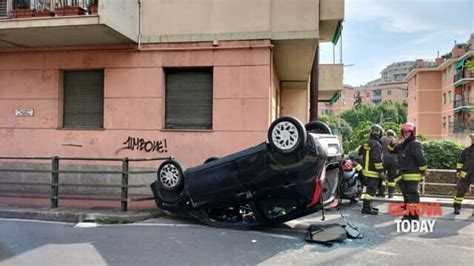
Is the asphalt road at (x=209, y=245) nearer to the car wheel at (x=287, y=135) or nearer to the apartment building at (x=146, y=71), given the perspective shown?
the car wheel at (x=287, y=135)

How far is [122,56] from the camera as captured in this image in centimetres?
962

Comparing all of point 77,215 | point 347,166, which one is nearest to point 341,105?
point 347,166

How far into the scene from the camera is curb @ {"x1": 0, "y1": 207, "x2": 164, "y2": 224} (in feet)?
23.1

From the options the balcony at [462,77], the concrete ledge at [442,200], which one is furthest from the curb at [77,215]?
the balcony at [462,77]

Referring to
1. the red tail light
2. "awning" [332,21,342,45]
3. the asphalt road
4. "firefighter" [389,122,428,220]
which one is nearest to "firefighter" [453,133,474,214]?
the asphalt road

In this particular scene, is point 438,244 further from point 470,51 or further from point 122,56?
point 470,51

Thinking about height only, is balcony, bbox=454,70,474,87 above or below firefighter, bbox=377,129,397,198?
above

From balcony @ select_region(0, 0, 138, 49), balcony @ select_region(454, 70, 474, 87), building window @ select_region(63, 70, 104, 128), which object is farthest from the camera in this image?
balcony @ select_region(454, 70, 474, 87)

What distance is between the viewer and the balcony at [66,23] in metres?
8.32

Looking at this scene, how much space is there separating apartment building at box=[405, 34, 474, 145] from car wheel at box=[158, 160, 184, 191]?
4960cm

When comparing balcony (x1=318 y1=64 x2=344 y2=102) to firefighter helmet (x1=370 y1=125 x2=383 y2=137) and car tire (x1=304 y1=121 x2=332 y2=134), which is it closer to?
firefighter helmet (x1=370 y1=125 x2=383 y2=137)

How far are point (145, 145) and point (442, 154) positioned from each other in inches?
459

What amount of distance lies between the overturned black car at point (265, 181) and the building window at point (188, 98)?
278cm

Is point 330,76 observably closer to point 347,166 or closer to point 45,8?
point 347,166
